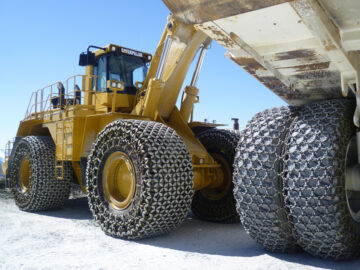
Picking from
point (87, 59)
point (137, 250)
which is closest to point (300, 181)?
point (137, 250)

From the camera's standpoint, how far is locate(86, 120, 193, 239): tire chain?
4457mm

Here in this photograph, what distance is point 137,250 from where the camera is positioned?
4.15 metres

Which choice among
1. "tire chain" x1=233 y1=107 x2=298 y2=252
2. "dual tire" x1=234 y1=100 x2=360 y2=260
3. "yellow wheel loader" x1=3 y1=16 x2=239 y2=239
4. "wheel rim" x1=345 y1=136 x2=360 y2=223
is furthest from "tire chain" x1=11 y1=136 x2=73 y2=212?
"wheel rim" x1=345 y1=136 x2=360 y2=223

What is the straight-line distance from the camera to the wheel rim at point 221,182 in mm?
6102

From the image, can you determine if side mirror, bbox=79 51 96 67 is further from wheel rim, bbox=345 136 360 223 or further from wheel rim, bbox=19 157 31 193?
wheel rim, bbox=345 136 360 223

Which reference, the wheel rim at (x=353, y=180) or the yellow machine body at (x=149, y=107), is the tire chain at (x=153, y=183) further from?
the wheel rim at (x=353, y=180)

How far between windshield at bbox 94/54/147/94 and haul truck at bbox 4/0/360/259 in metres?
0.60

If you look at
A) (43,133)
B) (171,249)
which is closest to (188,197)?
(171,249)

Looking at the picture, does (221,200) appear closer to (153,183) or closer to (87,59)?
(153,183)

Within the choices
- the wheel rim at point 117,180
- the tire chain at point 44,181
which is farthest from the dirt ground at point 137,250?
the tire chain at point 44,181

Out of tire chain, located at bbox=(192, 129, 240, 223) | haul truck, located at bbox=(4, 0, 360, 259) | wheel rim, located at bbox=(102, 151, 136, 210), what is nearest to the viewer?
haul truck, located at bbox=(4, 0, 360, 259)

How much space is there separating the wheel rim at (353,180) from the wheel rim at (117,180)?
9.01ft

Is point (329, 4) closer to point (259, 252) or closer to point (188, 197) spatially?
point (259, 252)

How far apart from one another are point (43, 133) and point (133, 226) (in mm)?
4919
